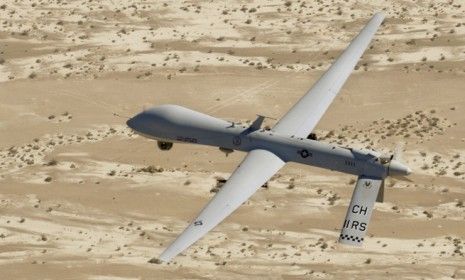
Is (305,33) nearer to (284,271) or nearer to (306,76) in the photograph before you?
(306,76)

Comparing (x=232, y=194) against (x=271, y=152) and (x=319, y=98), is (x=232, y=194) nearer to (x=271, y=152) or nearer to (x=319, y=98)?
(x=271, y=152)

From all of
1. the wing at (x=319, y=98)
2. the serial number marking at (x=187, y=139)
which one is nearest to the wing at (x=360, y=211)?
the wing at (x=319, y=98)

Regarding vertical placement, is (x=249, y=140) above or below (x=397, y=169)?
above

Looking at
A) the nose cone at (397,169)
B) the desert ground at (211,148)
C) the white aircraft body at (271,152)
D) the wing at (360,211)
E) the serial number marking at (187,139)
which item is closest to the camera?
the wing at (360,211)

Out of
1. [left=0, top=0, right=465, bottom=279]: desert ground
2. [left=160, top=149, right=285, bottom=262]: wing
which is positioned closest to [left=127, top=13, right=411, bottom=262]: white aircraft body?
[left=160, top=149, right=285, bottom=262]: wing

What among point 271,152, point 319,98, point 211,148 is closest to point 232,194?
point 271,152

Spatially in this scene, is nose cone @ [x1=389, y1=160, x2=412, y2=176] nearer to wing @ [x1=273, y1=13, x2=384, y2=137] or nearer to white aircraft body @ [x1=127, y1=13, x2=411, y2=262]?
white aircraft body @ [x1=127, y1=13, x2=411, y2=262]

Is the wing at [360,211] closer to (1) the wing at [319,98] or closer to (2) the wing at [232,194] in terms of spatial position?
(2) the wing at [232,194]
